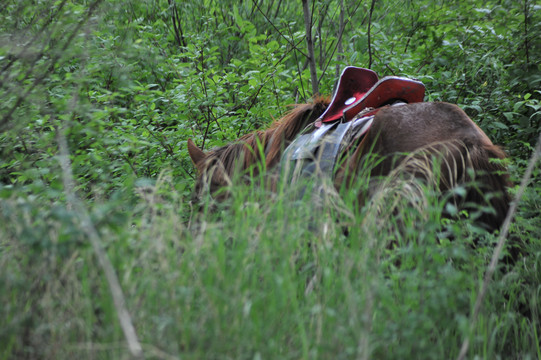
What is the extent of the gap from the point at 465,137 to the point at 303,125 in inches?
47.7

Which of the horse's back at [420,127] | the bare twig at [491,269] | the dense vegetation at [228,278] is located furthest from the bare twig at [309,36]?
the bare twig at [491,269]

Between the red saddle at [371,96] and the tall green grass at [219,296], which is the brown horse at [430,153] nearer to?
the red saddle at [371,96]

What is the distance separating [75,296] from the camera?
1.50 meters

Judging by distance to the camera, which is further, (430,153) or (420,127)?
(420,127)

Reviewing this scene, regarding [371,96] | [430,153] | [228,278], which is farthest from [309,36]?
[228,278]

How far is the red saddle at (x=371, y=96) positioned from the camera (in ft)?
9.95

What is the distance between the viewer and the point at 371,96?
10.0ft

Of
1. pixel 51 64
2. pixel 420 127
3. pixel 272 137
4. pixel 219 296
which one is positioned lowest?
pixel 272 137

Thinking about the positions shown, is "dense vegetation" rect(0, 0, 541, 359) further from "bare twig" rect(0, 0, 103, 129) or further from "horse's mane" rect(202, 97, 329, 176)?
"horse's mane" rect(202, 97, 329, 176)

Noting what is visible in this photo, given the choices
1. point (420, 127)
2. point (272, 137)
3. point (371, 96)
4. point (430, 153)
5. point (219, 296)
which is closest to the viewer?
point (219, 296)

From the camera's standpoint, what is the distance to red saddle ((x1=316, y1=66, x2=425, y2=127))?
303cm

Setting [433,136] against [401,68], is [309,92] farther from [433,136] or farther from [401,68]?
[433,136]

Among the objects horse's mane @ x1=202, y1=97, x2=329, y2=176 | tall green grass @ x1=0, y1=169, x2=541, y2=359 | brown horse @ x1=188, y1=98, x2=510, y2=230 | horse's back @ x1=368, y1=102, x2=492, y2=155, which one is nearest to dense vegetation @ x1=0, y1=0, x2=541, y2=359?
tall green grass @ x1=0, y1=169, x2=541, y2=359

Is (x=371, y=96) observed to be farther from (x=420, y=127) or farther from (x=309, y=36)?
(x=309, y=36)
